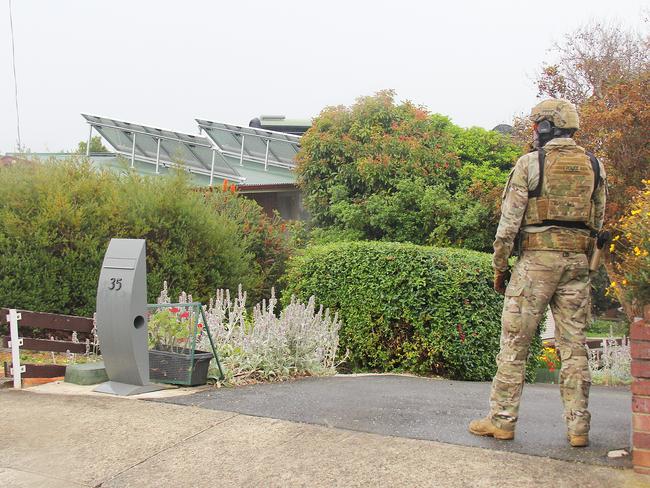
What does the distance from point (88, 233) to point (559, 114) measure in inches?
251

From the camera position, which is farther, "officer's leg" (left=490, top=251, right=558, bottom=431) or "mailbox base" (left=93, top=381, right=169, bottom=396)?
"mailbox base" (left=93, top=381, right=169, bottom=396)

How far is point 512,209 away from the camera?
4531 mm

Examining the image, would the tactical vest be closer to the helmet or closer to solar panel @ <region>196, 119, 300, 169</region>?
the helmet

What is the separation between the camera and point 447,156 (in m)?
14.3

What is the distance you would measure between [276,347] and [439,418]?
2582 millimetres

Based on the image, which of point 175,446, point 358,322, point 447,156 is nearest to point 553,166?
point 175,446

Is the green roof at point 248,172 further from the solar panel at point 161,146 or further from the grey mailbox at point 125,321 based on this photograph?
the grey mailbox at point 125,321

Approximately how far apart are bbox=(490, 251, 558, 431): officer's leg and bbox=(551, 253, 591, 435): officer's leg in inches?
3.9

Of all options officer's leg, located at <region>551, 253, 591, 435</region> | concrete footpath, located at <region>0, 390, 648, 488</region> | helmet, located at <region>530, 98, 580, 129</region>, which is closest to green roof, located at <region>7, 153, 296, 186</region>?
concrete footpath, located at <region>0, 390, 648, 488</region>

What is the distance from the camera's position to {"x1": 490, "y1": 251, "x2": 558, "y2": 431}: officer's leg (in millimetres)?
4500

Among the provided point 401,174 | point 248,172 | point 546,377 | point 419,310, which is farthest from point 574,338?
point 248,172

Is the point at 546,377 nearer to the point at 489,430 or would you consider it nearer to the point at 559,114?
the point at 489,430

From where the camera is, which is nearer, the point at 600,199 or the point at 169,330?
the point at 600,199

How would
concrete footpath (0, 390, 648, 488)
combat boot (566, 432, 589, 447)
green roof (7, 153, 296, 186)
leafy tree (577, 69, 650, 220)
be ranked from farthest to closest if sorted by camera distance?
green roof (7, 153, 296, 186), leafy tree (577, 69, 650, 220), combat boot (566, 432, 589, 447), concrete footpath (0, 390, 648, 488)
